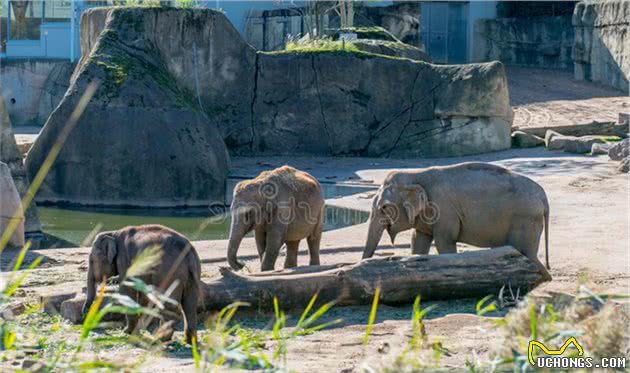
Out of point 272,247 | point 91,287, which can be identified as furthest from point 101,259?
point 272,247

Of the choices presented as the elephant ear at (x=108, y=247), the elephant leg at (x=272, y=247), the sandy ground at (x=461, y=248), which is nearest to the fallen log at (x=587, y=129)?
the sandy ground at (x=461, y=248)

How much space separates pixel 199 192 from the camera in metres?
19.1

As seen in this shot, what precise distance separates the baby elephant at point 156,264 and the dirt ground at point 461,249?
1.64 feet

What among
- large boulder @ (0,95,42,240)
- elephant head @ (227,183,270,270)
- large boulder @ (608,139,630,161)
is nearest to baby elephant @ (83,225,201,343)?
elephant head @ (227,183,270,270)

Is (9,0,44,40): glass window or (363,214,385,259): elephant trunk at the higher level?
(9,0,44,40): glass window

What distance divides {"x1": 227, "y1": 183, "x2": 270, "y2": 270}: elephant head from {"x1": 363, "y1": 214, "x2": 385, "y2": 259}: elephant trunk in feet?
2.85

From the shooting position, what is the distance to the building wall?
100 feet

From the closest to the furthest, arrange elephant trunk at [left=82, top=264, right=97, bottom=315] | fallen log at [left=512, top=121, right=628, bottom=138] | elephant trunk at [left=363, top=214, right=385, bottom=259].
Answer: elephant trunk at [left=82, top=264, right=97, bottom=315], elephant trunk at [left=363, top=214, right=385, bottom=259], fallen log at [left=512, top=121, right=628, bottom=138]

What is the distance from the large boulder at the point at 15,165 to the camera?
15594 mm

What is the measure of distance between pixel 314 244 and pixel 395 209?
41.6 inches

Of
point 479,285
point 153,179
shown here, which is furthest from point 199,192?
point 479,285

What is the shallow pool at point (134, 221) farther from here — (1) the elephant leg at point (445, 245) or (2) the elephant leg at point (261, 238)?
(1) the elephant leg at point (445, 245)

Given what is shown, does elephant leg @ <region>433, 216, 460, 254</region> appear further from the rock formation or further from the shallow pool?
the rock formation

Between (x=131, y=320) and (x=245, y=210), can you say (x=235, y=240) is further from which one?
(x=131, y=320)
